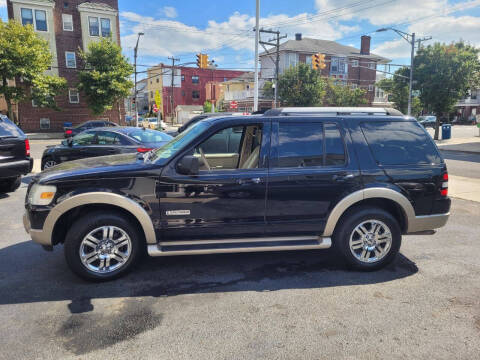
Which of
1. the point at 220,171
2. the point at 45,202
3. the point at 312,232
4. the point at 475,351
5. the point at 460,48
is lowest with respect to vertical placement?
the point at 475,351

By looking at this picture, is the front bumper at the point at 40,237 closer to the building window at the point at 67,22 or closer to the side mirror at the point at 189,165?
the side mirror at the point at 189,165

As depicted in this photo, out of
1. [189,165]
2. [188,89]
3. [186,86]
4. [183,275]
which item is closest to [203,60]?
[189,165]

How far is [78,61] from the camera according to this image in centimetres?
3434

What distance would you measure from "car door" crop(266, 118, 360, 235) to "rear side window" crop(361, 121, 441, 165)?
13.6 inches

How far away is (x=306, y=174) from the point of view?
13.3ft

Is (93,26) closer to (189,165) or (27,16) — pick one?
(27,16)

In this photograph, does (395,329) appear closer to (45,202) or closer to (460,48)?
(45,202)

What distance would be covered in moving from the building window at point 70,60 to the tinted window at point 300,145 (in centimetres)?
3575

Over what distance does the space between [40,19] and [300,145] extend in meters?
37.1

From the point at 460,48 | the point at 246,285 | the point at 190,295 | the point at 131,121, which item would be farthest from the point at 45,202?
the point at 131,121

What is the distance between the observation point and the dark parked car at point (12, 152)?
23.6 feet

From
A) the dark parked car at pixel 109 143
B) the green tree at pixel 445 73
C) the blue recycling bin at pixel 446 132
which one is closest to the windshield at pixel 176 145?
the dark parked car at pixel 109 143

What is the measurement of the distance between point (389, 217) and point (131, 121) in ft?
151

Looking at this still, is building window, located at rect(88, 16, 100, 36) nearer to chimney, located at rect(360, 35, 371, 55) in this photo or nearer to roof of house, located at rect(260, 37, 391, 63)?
roof of house, located at rect(260, 37, 391, 63)
